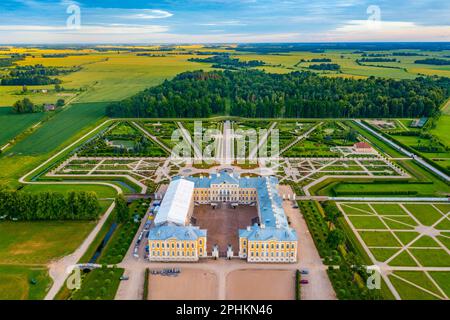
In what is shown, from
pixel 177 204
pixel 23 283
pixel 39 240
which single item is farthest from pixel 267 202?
pixel 23 283

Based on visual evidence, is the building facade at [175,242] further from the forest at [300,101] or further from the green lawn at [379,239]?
the forest at [300,101]

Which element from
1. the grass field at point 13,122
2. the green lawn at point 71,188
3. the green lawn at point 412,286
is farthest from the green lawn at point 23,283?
the grass field at point 13,122

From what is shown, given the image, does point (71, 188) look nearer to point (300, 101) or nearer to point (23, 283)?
point (23, 283)

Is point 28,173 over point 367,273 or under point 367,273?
over

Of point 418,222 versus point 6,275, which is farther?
point 418,222
